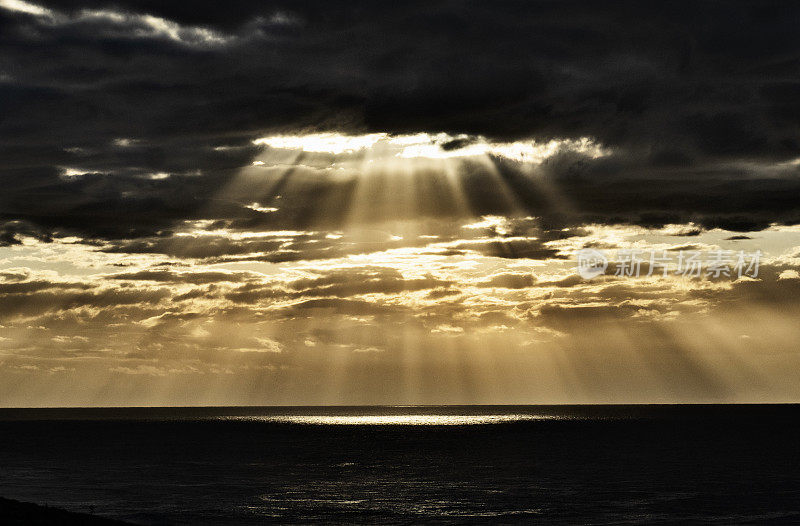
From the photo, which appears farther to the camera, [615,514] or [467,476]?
[467,476]

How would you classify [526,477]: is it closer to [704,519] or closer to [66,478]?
[704,519]

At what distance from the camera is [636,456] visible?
11575 centimetres

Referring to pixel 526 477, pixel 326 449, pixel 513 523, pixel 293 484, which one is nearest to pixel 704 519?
pixel 513 523

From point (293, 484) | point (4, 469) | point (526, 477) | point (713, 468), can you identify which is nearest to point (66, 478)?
point (4, 469)

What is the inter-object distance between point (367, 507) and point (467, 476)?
2681 cm

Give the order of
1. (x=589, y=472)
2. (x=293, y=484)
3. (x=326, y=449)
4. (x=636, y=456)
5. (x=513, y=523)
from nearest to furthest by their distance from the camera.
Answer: (x=513, y=523)
(x=293, y=484)
(x=589, y=472)
(x=636, y=456)
(x=326, y=449)

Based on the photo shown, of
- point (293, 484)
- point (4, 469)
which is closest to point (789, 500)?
point (293, 484)

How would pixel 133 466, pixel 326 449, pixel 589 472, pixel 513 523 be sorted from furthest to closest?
pixel 326 449 → pixel 133 466 → pixel 589 472 → pixel 513 523

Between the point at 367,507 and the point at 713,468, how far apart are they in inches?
1913

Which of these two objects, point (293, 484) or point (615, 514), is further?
point (293, 484)

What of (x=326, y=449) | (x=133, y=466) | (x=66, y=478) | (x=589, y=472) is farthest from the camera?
(x=326, y=449)

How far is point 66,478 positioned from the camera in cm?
8612

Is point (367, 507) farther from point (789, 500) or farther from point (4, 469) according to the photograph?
point (4, 469)

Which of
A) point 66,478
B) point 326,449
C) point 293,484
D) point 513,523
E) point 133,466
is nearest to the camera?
point 513,523
